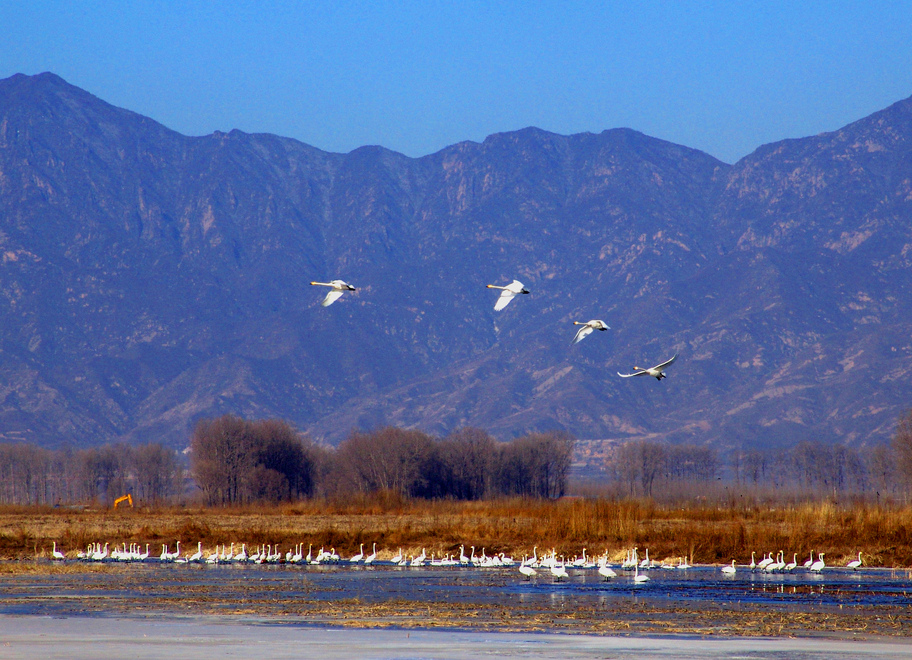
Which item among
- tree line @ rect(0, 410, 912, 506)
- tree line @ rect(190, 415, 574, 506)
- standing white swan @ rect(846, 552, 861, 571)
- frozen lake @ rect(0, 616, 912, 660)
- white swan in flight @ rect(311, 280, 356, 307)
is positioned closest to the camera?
frozen lake @ rect(0, 616, 912, 660)

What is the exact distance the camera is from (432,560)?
45.6 m

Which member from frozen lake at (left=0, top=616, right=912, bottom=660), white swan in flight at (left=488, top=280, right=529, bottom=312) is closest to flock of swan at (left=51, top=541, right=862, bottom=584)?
white swan in flight at (left=488, top=280, right=529, bottom=312)

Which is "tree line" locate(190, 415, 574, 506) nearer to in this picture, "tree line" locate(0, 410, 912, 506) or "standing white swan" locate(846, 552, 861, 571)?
"tree line" locate(0, 410, 912, 506)

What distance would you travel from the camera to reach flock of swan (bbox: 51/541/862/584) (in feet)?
130

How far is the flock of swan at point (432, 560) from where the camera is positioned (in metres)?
39.7

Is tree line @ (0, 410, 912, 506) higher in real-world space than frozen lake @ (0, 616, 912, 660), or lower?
higher

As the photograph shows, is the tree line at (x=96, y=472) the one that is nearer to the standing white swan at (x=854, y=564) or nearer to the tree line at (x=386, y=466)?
the tree line at (x=386, y=466)

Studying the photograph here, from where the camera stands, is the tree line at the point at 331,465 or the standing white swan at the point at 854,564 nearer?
the standing white swan at the point at 854,564

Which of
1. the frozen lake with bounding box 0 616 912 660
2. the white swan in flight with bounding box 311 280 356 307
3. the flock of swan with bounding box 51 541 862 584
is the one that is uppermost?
the white swan in flight with bounding box 311 280 356 307

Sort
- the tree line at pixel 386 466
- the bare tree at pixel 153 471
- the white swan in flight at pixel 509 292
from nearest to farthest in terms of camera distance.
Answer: the white swan in flight at pixel 509 292
the tree line at pixel 386 466
the bare tree at pixel 153 471

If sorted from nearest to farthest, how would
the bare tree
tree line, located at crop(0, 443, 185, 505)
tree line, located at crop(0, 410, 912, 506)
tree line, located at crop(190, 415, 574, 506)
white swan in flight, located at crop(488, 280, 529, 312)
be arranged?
white swan in flight, located at crop(488, 280, 529, 312) → tree line, located at crop(190, 415, 574, 506) → tree line, located at crop(0, 410, 912, 506) → the bare tree → tree line, located at crop(0, 443, 185, 505)

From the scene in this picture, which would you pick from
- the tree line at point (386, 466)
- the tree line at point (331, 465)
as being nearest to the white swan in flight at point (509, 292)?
the tree line at point (386, 466)

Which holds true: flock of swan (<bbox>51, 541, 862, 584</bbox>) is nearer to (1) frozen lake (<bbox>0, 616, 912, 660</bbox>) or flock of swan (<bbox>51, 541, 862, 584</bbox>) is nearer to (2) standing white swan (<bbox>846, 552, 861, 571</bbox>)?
(2) standing white swan (<bbox>846, 552, 861, 571</bbox>)

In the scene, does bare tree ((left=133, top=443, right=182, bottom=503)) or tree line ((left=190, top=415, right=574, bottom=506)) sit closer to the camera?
tree line ((left=190, top=415, right=574, bottom=506))
